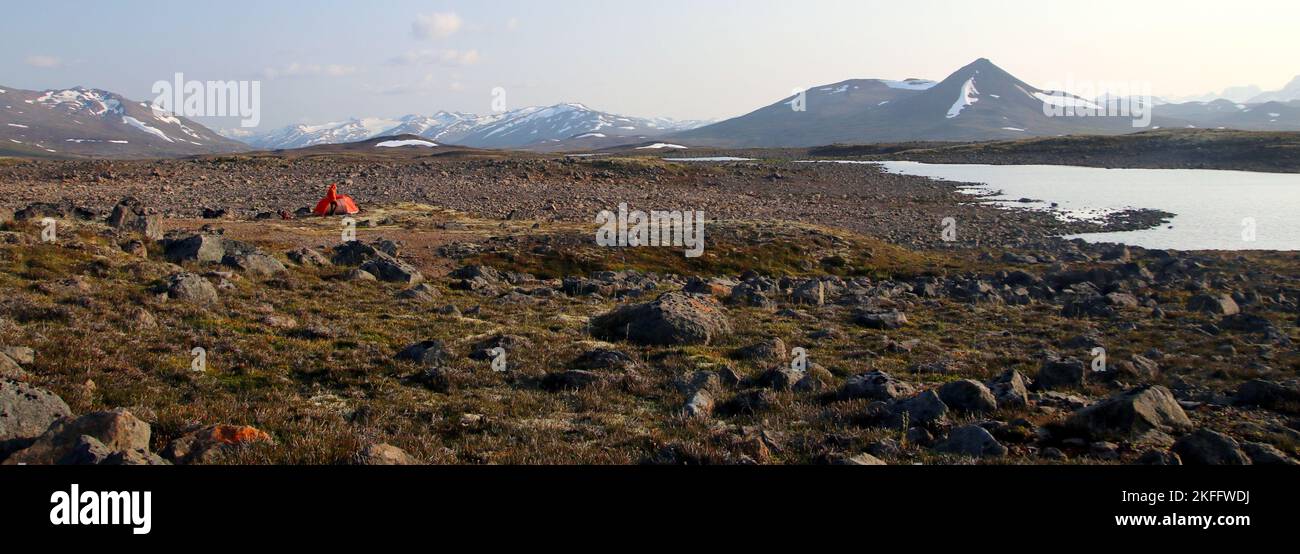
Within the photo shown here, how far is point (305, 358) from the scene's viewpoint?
13383mm

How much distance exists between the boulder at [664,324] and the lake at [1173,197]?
36182 millimetres

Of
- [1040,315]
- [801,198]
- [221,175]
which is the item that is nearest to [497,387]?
[1040,315]

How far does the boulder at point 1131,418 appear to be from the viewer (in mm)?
10070

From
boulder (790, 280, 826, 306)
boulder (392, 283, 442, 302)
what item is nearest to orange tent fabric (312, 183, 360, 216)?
boulder (392, 283, 442, 302)

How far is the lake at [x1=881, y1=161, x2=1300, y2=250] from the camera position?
4371 centimetres

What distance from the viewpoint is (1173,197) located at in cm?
6250

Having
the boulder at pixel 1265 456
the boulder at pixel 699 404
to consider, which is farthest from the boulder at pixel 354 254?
the boulder at pixel 1265 456

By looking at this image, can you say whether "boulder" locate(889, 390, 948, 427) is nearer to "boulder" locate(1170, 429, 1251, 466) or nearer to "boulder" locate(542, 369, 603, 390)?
"boulder" locate(1170, 429, 1251, 466)

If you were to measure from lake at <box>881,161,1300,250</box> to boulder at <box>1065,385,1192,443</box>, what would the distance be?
123 ft

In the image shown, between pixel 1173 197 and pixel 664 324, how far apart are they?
210ft

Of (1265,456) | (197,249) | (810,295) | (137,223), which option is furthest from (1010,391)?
(137,223)

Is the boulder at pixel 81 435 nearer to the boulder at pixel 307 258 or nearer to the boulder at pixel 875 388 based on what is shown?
the boulder at pixel 875 388
